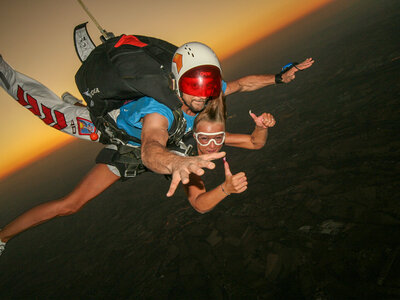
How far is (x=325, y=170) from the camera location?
680 centimetres

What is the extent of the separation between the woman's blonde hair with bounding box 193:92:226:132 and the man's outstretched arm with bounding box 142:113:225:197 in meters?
1.15

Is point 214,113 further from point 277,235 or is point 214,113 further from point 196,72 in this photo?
point 277,235

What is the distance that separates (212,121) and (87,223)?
48.2 ft

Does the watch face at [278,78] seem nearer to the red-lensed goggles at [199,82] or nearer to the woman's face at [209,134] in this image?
the woman's face at [209,134]

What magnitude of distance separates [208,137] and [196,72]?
4.26 ft

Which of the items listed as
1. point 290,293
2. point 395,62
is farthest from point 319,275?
point 395,62

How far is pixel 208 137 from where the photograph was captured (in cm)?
357

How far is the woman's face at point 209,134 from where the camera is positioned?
3.47 meters

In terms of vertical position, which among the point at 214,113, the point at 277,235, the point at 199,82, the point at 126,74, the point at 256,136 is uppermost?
the point at 126,74

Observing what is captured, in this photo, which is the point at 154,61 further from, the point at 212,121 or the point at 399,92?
the point at 399,92

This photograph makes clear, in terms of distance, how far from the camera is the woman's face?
3.47 m

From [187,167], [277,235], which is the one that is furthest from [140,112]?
[277,235]

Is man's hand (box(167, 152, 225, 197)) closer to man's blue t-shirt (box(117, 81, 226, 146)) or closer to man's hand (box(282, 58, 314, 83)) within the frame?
man's blue t-shirt (box(117, 81, 226, 146))

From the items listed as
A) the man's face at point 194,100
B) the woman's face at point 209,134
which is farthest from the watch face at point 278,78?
the man's face at point 194,100
